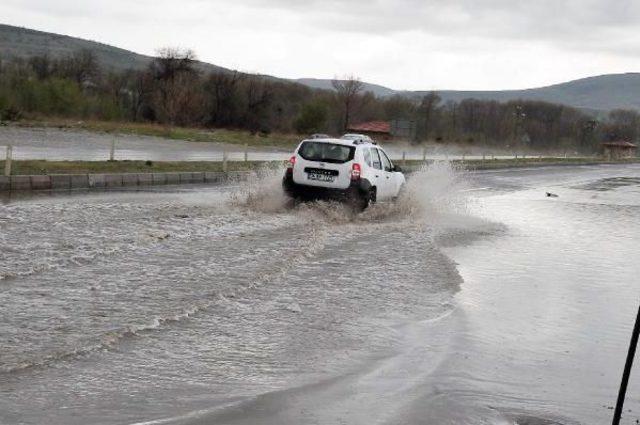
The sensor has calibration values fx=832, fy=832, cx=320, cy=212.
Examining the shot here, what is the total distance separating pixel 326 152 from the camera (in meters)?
16.5

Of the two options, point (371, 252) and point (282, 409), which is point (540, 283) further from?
point (282, 409)

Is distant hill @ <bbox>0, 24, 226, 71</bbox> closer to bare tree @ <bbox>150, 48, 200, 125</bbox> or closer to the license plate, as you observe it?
bare tree @ <bbox>150, 48, 200, 125</bbox>

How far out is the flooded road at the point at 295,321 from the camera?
5.43 meters

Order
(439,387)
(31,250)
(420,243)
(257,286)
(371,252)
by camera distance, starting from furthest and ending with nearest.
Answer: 1. (420,243)
2. (371,252)
3. (31,250)
4. (257,286)
5. (439,387)

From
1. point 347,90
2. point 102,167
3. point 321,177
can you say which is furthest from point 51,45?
point 321,177

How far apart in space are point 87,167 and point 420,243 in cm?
1185

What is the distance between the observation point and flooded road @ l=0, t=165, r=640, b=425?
5.43m

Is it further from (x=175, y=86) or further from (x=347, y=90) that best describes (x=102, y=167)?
(x=347, y=90)

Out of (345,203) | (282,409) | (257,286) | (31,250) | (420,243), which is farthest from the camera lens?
(345,203)

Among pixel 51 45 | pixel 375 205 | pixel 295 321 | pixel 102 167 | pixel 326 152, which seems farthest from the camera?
pixel 51 45

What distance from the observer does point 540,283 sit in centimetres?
1086

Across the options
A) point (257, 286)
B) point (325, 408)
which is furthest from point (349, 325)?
point (325, 408)

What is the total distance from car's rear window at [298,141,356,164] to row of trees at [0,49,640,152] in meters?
38.9

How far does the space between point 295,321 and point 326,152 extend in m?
9.09
